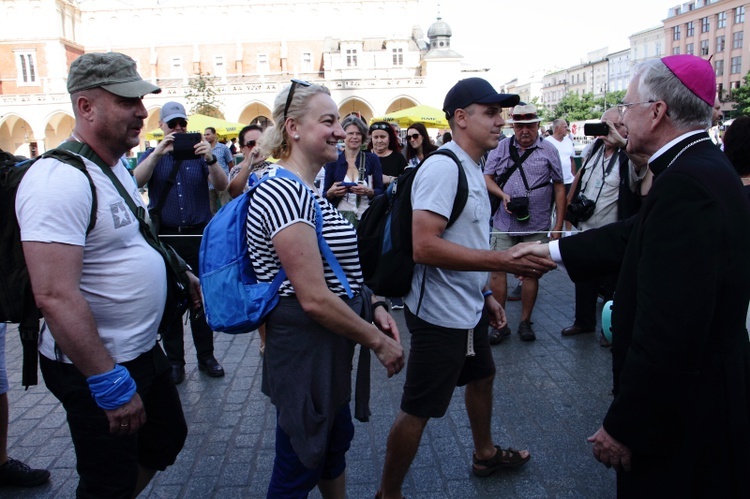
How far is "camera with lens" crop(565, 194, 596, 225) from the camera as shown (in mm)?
5508

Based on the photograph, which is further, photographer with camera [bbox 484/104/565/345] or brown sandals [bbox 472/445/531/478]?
photographer with camera [bbox 484/104/565/345]

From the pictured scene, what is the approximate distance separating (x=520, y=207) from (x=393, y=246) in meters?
3.09

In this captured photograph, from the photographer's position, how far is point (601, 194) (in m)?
5.48

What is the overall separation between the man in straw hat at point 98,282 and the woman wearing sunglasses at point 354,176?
150 inches

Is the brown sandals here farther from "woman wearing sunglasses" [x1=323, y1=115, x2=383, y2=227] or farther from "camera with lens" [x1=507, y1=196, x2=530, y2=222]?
"woman wearing sunglasses" [x1=323, y1=115, x2=383, y2=227]

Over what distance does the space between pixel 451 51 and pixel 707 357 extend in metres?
66.3

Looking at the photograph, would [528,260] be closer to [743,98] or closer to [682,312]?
[682,312]

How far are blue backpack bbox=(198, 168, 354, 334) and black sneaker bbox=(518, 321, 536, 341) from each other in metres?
3.72

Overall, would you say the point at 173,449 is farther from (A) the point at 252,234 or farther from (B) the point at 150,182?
(B) the point at 150,182

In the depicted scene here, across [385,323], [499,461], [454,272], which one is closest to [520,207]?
[499,461]

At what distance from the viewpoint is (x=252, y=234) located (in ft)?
6.97

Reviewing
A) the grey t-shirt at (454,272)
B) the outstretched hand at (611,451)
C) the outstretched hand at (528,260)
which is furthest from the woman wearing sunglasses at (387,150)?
the outstretched hand at (611,451)

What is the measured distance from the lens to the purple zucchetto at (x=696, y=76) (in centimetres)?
180

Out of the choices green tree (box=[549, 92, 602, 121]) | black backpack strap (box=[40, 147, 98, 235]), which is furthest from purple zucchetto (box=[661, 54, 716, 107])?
green tree (box=[549, 92, 602, 121])
